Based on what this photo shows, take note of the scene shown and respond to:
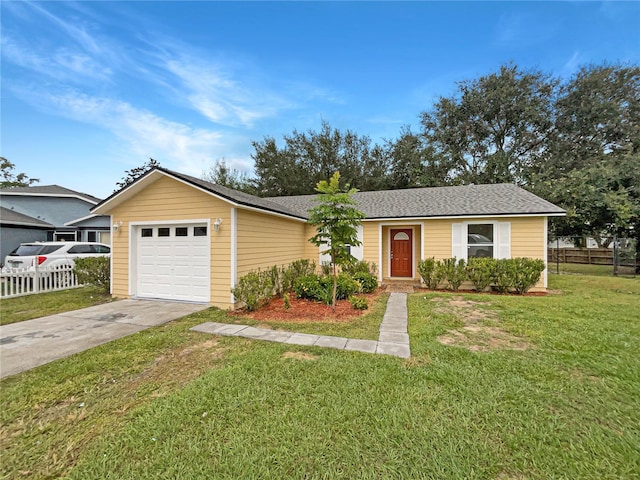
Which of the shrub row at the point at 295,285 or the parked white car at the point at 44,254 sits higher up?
the parked white car at the point at 44,254

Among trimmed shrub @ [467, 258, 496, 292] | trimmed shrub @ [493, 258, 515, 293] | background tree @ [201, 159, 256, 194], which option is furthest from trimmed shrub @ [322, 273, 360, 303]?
background tree @ [201, 159, 256, 194]

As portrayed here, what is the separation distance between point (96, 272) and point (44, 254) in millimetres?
3963

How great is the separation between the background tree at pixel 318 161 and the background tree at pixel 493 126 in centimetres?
548

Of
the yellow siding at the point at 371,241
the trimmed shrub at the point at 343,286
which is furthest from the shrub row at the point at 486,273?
the trimmed shrub at the point at 343,286

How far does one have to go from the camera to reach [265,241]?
8578 millimetres

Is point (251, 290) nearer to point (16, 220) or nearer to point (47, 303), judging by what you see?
point (47, 303)

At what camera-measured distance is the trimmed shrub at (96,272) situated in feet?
29.0

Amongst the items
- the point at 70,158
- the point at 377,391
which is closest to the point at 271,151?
the point at 70,158

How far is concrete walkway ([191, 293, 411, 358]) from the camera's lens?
171 inches

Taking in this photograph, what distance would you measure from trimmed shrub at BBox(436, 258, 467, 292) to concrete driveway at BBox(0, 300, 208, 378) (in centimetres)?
810

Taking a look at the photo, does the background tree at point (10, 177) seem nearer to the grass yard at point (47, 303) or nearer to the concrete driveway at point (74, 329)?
the grass yard at point (47, 303)

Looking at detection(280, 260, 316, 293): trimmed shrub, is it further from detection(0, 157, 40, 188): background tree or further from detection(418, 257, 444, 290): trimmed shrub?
detection(0, 157, 40, 188): background tree

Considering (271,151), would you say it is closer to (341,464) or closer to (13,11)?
(13,11)

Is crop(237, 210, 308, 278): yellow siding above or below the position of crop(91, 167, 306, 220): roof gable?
below
